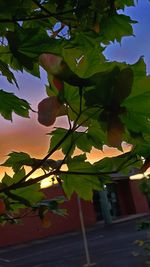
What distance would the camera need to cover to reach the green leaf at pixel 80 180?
697 millimetres

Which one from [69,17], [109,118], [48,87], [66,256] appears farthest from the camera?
[66,256]

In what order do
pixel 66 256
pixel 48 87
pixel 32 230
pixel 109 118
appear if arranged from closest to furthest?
pixel 109 118
pixel 48 87
pixel 66 256
pixel 32 230

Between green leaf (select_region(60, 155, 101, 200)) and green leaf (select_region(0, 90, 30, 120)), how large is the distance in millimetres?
136

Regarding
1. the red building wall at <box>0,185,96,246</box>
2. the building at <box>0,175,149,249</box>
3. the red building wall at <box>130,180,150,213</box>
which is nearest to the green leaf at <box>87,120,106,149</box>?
the building at <box>0,175,149,249</box>

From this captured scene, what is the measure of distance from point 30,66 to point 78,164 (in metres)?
0.22

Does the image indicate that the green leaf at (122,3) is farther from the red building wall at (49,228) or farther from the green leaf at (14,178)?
the red building wall at (49,228)

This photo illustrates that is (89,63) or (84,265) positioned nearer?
(89,63)

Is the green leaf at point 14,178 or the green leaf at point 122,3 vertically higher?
the green leaf at point 122,3

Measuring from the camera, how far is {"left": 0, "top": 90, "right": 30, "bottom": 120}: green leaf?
Result: 64 cm

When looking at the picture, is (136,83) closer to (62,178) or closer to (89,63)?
(89,63)

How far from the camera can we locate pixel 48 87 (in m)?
0.59

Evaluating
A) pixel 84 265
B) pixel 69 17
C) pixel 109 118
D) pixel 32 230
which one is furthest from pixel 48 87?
pixel 32 230

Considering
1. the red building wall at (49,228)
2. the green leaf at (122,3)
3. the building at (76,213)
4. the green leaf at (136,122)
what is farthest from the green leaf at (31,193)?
the red building wall at (49,228)

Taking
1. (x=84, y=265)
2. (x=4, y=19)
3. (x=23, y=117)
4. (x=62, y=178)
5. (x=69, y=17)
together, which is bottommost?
(x=84, y=265)
